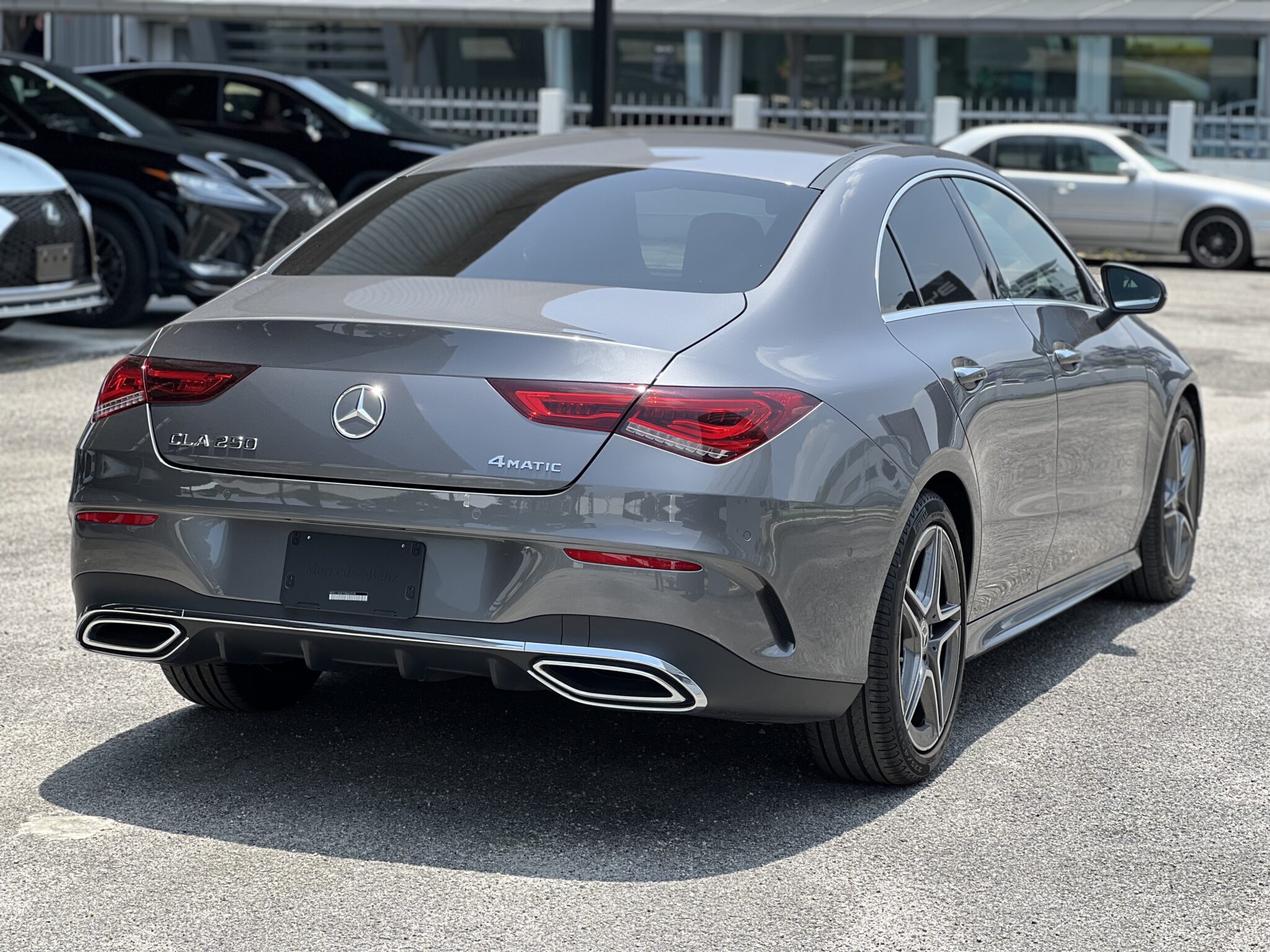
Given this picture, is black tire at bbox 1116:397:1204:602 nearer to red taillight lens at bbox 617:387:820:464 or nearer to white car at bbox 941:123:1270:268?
red taillight lens at bbox 617:387:820:464

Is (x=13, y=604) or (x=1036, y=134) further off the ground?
(x=1036, y=134)

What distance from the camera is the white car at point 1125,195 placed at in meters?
20.0

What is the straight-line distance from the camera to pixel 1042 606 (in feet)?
17.0

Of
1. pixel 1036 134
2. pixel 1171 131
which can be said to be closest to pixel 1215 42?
pixel 1171 131

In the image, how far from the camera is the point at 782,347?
12.7 feet

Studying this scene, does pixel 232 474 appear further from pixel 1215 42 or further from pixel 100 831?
pixel 1215 42

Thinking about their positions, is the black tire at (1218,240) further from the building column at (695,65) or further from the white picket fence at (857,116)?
the building column at (695,65)

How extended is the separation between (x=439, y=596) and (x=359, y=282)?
2.91ft

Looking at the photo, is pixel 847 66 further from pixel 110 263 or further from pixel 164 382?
pixel 164 382

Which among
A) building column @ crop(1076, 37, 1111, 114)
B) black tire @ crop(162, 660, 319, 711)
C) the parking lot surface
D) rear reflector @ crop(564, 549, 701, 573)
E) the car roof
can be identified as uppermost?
building column @ crop(1076, 37, 1111, 114)

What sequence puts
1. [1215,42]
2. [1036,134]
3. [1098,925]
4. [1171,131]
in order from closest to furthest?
[1098,925]
[1036,134]
[1171,131]
[1215,42]

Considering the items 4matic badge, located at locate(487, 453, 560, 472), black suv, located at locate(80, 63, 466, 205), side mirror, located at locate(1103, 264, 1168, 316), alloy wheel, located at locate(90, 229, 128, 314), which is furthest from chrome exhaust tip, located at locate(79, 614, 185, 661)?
black suv, located at locate(80, 63, 466, 205)

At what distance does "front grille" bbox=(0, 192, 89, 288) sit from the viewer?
10508mm

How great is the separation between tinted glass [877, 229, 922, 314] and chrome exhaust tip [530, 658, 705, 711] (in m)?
1.13
